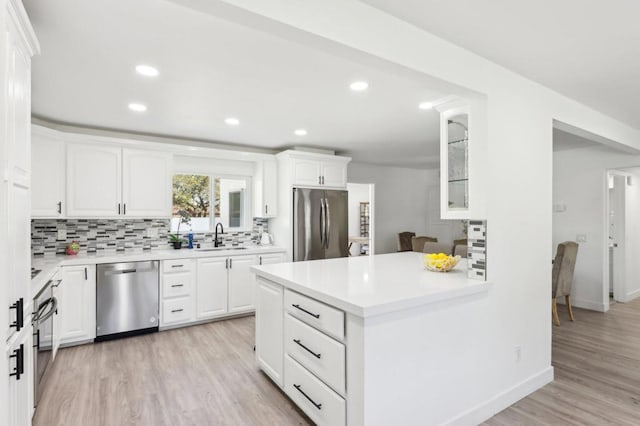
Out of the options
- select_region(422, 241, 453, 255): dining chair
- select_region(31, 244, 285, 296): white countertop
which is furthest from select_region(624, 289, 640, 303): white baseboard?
select_region(31, 244, 285, 296): white countertop

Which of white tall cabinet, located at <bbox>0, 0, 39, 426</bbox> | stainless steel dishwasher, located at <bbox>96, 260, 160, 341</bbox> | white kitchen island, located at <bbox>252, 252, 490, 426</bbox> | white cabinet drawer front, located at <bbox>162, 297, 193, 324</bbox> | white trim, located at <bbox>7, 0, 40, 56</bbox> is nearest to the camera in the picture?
white tall cabinet, located at <bbox>0, 0, 39, 426</bbox>

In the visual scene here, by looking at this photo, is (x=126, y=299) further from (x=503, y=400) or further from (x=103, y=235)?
(x=503, y=400)

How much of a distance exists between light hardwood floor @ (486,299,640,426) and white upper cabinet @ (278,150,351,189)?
334 centimetres

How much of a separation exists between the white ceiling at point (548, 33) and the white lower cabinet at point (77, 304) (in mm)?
3680

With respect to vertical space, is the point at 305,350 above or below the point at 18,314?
below

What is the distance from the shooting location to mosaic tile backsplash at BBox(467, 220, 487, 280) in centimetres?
234

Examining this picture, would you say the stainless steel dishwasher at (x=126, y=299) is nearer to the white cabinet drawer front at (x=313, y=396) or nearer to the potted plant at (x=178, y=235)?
the potted plant at (x=178, y=235)

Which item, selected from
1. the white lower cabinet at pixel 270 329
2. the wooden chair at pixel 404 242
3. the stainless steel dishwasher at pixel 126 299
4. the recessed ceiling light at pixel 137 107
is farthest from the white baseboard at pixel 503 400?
the wooden chair at pixel 404 242

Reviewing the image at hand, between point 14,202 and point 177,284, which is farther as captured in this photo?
point 177,284

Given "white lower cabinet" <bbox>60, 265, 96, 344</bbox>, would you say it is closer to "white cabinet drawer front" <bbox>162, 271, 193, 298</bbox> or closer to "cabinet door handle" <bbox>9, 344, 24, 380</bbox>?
"white cabinet drawer front" <bbox>162, 271, 193, 298</bbox>

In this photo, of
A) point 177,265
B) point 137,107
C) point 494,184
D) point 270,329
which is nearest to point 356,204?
point 177,265

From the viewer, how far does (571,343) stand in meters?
3.62

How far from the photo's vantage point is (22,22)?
1.44 m

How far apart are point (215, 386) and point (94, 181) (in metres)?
2.68
